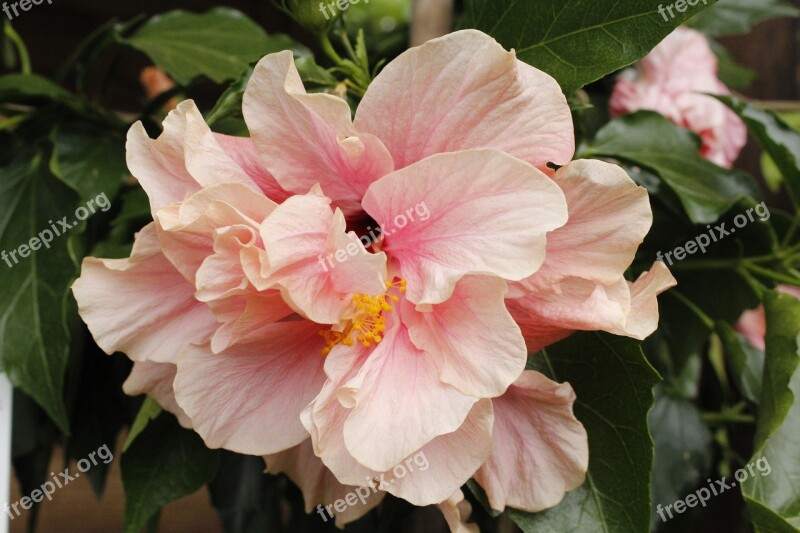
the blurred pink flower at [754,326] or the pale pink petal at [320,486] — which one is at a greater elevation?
the pale pink petal at [320,486]

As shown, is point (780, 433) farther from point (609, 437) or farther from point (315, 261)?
point (315, 261)

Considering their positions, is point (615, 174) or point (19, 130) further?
point (19, 130)

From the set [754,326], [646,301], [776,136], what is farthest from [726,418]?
[646,301]

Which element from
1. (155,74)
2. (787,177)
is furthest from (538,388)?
(155,74)

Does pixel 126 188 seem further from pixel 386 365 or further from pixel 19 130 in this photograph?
pixel 386 365

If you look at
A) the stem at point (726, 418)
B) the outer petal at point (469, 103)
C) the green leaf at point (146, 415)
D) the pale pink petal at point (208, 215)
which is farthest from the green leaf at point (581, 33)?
the stem at point (726, 418)

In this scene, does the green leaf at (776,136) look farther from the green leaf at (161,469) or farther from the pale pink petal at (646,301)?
the green leaf at (161,469)

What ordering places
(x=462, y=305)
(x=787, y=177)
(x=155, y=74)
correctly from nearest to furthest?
(x=462, y=305) < (x=787, y=177) < (x=155, y=74)
